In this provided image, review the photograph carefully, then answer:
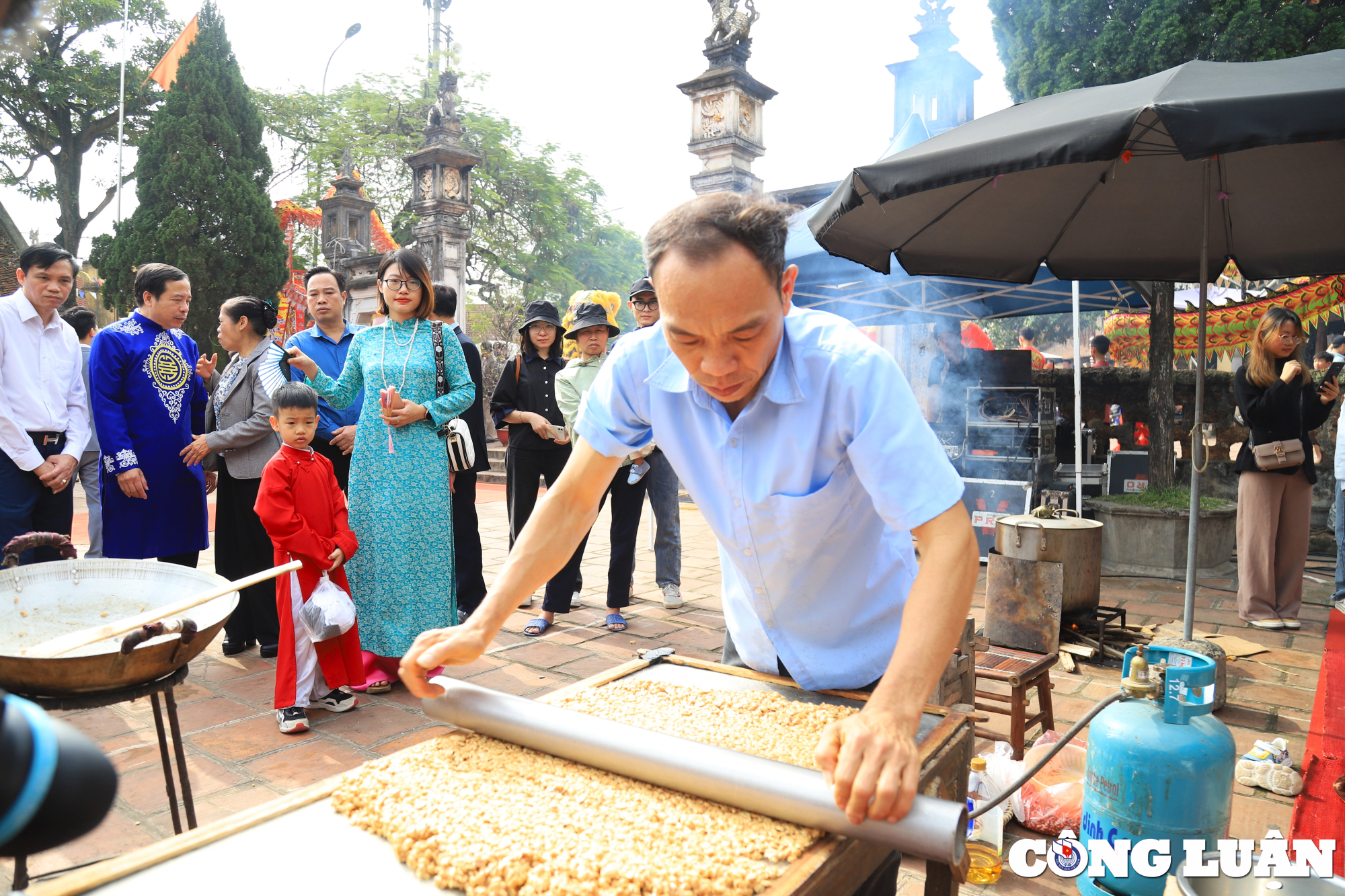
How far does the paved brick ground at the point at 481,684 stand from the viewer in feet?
9.20

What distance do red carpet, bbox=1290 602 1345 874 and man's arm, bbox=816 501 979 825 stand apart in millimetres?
1906

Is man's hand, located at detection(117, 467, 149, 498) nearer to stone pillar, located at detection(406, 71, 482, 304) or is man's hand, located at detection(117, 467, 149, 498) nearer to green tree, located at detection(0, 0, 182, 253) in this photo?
stone pillar, located at detection(406, 71, 482, 304)

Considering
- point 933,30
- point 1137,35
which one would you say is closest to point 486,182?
point 933,30

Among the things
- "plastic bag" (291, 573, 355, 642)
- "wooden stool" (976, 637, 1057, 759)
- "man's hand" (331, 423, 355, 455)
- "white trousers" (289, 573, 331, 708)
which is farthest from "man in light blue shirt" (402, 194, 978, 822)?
"man's hand" (331, 423, 355, 455)

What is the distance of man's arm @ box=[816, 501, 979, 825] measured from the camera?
109 centimetres

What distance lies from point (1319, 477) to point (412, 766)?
1163cm

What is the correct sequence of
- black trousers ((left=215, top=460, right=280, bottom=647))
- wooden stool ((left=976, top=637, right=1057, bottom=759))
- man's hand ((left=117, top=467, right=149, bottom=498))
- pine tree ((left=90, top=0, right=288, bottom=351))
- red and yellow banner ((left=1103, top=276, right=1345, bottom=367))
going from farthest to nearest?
pine tree ((left=90, top=0, right=288, bottom=351))
red and yellow banner ((left=1103, top=276, right=1345, bottom=367))
black trousers ((left=215, top=460, right=280, bottom=647))
man's hand ((left=117, top=467, right=149, bottom=498))
wooden stool ((left=976, top=637, right=1057, bottom=759))

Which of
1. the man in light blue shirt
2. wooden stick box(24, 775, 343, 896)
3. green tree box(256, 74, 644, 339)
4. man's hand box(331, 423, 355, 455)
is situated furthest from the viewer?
green tree box(256, 74, 644, 339)

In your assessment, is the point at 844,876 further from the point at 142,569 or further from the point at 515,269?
the point at 515,269

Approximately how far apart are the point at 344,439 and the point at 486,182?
992 inches

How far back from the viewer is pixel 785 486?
1.62m

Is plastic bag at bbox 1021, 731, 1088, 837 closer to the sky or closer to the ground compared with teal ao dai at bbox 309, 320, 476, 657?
closer to the ground

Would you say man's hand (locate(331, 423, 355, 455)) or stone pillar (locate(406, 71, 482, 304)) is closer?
man's hand (locate(331, 423, 355, 455))

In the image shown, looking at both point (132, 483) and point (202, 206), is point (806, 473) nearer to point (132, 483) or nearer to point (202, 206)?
point (132, 483)
